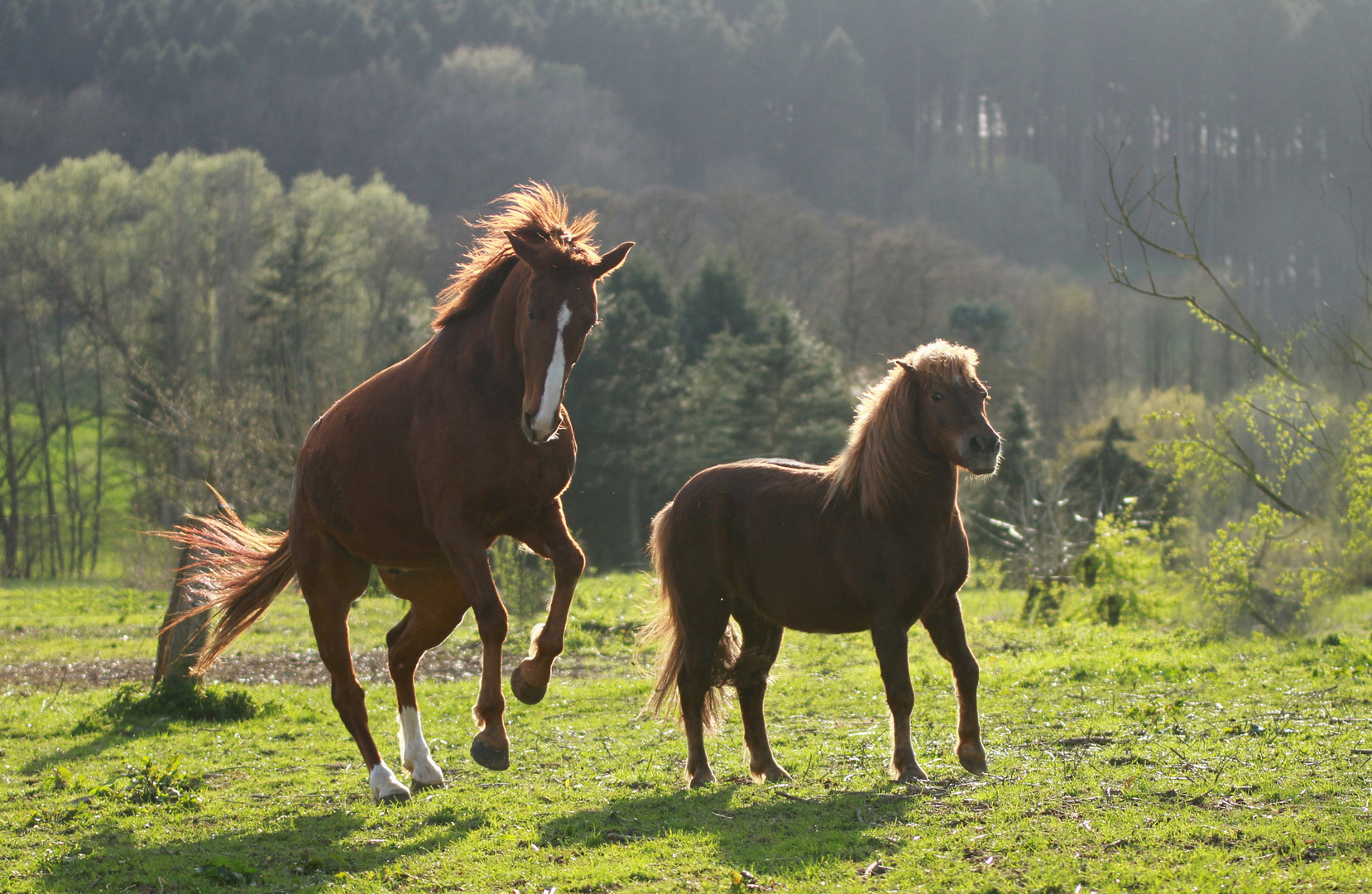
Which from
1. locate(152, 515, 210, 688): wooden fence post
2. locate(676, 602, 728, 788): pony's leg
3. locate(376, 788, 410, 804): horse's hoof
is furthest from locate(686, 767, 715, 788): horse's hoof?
locate(152, 515, 210, 688): wooden fence post

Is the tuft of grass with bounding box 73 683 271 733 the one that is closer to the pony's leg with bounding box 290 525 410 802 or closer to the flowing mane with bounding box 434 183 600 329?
the pony's leg with bounding box 290 525 410 802

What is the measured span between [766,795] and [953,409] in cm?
227

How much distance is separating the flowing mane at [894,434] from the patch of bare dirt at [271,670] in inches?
292

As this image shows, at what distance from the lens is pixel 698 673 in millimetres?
6996

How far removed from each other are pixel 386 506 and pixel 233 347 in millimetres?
30132

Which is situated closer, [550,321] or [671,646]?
[550,321]

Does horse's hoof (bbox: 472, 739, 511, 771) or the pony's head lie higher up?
the pony's head

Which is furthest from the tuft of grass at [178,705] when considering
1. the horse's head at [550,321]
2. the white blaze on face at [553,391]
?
the white blaze on face at [553,391]

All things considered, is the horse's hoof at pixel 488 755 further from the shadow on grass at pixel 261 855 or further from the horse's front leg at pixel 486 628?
the shadow on grass at pixel 261 855

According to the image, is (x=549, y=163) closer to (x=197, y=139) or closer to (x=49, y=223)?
(x=197, y=139)

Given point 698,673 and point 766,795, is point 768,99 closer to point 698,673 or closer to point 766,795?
point 698,673

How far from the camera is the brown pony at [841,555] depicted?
6.31 m

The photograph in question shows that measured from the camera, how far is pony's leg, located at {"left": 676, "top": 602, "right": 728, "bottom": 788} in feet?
22.6

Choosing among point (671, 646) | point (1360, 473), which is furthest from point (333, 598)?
point (1360, 473)
